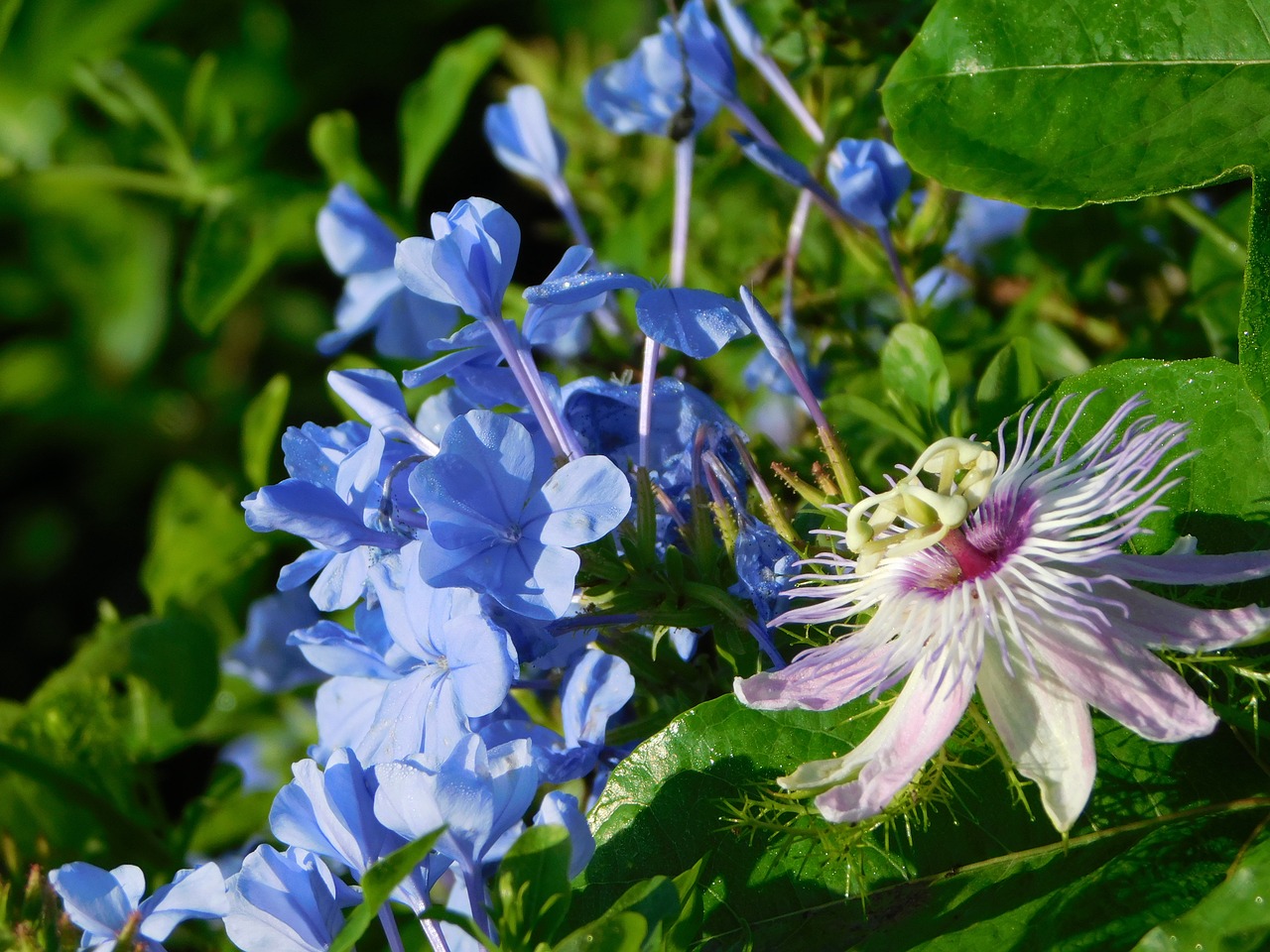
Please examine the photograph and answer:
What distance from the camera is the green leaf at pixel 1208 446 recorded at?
1.98ft

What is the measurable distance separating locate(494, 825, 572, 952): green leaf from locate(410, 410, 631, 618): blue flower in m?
0.10

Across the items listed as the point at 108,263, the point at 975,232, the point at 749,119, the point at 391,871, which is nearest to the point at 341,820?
the point at 391,871

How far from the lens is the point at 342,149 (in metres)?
1.19

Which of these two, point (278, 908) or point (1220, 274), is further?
point (1220, 274)

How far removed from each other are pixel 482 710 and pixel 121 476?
2057 mm

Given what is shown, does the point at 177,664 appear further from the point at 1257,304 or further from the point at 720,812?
the point at 1257,304

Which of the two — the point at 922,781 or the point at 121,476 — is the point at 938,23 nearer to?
the point at 922,781

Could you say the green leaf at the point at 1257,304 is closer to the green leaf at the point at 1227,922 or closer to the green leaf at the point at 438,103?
the green leaf at the point at 1227,922

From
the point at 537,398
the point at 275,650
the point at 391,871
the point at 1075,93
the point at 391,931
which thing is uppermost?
the point at 1075,93

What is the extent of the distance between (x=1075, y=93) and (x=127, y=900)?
652 mm

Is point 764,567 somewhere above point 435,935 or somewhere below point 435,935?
above

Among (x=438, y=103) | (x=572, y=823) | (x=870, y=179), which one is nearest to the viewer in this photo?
(x=572, y=823)

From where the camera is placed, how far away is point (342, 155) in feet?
3.91

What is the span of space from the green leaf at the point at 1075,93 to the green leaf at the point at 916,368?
15 centimetres
